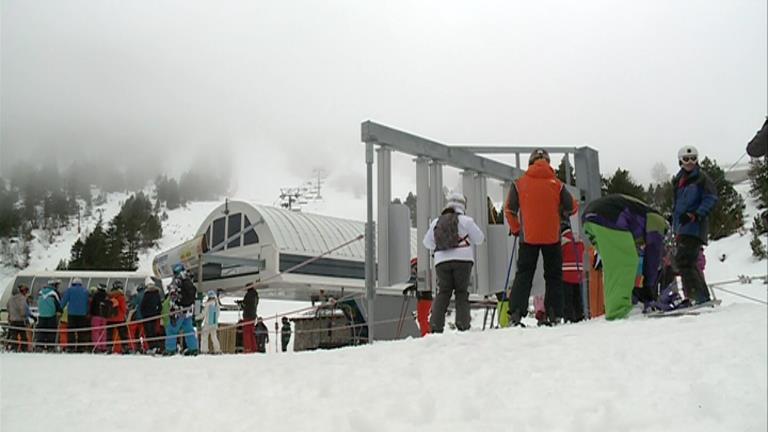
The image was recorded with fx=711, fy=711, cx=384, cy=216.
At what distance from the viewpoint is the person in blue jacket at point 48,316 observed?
1255 cm

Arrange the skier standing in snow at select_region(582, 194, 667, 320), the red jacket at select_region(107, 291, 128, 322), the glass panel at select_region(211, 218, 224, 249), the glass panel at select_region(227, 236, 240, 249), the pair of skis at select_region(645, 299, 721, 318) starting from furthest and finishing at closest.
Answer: the glass panel at select_region(211, 218, 224, 249)
the glass panel at select_region(227, 236, 240, 249)
the red jacket at select_region(107, 291, 128, 322)
the skier standing in snow at select_region(582, 194, 667, 320)
the pair of skis at select_region(645, 299, 721, 318)

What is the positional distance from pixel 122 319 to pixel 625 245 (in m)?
10.0

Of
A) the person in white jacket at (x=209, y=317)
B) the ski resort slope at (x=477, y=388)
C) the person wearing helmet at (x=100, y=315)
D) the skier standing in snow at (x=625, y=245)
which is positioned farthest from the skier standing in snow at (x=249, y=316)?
the skier standing in snow at (x=625, y=245)

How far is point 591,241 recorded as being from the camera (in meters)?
5.62

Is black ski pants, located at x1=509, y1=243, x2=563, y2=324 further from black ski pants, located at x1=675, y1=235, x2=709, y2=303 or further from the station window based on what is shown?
the station window

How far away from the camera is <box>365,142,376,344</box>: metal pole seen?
717cm

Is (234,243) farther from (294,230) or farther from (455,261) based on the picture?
(455,261)

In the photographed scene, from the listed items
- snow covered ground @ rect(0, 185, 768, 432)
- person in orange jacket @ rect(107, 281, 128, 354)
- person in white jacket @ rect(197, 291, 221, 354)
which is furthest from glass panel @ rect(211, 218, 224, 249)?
snow covered ground @ rect(0, 185, 768, 432)

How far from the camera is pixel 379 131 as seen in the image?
7.77 m

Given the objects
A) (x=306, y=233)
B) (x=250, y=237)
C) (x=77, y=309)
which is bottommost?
(x=77, y=309)

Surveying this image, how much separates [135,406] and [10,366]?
4.55m

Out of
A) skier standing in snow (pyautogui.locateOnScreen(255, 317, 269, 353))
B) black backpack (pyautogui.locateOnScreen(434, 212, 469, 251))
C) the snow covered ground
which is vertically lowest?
skier standing in snow (pyautogui.locateOnScreen(255, 317, 269, 353))

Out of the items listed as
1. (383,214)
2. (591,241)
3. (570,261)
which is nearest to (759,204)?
(591,241)

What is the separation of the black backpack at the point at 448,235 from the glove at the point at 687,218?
185 centimetres
